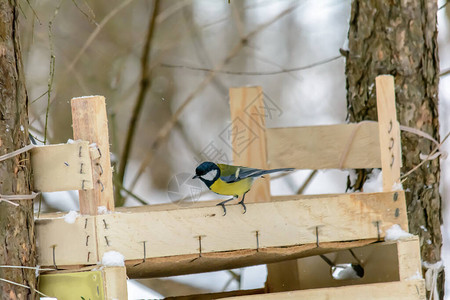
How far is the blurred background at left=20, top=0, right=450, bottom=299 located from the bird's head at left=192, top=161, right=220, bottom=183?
3.46 feet

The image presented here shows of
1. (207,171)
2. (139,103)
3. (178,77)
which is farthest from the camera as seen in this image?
(178,77)

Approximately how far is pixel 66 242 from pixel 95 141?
273 millimetres

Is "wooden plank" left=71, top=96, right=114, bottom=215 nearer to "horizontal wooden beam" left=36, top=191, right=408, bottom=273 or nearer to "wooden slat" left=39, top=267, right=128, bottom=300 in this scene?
"horizontal wooden beam" left=36, top=191, right=408, bottom=273

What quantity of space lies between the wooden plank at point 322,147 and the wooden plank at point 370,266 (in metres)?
0.34

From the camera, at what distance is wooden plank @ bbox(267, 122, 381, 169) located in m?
2.08

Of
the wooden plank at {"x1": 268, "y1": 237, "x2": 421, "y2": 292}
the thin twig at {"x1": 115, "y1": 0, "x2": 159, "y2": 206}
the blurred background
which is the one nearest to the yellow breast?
the wooden plank at {"x1": 268, "y1": 237, "x2": 421, "y2": 292}

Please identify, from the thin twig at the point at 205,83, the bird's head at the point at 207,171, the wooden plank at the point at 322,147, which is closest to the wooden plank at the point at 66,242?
the bird's head at the point at 207,171

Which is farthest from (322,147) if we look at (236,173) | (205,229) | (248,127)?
(205,229)

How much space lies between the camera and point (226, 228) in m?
1.55

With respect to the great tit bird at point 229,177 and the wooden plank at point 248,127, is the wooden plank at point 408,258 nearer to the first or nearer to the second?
the great tit bird at point 229,177

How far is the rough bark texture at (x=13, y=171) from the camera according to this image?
143 centimetres

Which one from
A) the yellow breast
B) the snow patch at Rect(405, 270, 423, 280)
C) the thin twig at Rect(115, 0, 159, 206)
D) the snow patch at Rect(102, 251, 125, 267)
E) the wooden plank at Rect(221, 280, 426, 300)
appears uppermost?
the thin twig at Rect(115, 0, 159, 206)

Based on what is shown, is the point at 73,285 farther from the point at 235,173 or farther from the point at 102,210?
the point at 235,173

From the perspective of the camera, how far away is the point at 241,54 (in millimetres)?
4039
